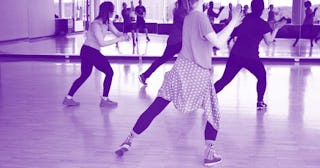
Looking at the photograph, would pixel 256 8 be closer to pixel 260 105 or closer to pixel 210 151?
pixel 260 105

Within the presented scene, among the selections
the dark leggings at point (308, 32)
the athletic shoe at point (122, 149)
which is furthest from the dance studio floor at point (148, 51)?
the athletic shoe at point (122, 149)

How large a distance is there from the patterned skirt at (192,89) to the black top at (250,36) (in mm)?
2199

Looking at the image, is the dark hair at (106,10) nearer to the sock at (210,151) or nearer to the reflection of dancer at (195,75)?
the reflection of dancer at (195,75)

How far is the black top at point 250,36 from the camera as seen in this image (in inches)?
240

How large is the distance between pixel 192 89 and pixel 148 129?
152cm

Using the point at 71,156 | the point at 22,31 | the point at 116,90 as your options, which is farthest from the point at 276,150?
the point at 22,31

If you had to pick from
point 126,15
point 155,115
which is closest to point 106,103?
point 155,115

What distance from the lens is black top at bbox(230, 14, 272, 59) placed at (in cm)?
610

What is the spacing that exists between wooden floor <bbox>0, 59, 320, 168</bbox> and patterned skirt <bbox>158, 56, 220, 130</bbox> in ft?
1.60

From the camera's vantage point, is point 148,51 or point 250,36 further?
point 148,51

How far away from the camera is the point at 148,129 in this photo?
5.44 m

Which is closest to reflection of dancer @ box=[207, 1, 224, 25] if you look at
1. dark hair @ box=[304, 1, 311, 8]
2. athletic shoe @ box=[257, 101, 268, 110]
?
dark hair @ box=[304, 1, 311, 8]

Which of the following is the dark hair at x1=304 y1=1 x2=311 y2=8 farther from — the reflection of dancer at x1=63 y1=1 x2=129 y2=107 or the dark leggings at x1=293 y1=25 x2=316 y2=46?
the reflection of dancer at x1=63 y1=1 x2=129 y2=107

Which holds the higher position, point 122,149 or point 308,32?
point 308,32
